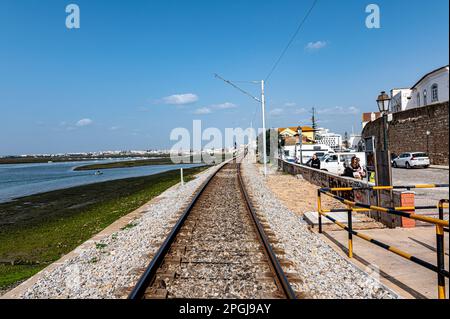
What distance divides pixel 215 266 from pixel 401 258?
338 cm

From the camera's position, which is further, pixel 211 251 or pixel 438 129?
pixel 438 129

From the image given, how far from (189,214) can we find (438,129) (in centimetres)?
2717

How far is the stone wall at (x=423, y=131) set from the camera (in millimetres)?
27922

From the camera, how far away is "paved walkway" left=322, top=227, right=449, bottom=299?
184 inches

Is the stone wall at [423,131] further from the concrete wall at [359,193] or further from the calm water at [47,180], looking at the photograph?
the calm water at [47,180]

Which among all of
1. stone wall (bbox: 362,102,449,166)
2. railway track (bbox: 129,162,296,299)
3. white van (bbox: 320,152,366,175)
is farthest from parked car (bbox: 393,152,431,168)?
railway track (bbox: 129,162,296,299)

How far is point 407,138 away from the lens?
34.0m

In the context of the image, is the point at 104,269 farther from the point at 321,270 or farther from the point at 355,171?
the point at 355,171

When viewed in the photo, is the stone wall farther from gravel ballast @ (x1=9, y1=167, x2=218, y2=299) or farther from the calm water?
the calm water

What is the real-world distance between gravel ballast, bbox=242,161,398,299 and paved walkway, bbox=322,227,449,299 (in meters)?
0.24

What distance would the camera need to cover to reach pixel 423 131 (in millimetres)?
30906

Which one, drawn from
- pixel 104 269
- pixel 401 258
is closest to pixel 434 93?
pixel 401 258
